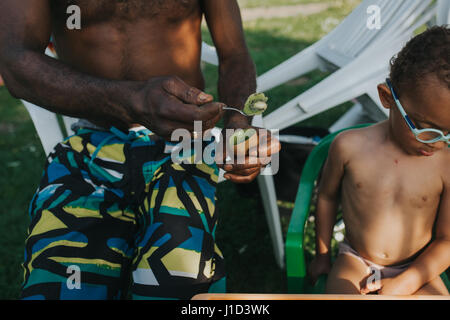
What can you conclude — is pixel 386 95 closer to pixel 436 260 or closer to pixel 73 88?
pixel 436 260

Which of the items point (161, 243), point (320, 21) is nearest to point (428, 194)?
point (161, 243)

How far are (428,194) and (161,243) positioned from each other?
1.00m

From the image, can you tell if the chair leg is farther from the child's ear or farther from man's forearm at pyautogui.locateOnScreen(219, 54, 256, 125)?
the child's ear

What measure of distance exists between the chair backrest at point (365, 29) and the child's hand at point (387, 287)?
1332 mm

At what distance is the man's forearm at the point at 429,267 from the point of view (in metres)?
1.45

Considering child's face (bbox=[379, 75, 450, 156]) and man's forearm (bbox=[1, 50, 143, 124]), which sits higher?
man's forearm (bbox=[1, 50, 143, 124])

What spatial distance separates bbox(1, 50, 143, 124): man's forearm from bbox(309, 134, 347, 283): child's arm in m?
0.83

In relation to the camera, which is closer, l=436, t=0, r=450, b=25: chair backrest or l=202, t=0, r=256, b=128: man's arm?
l=202, t=0, r=256, b=128: man's arm

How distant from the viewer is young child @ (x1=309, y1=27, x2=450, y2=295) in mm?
1382

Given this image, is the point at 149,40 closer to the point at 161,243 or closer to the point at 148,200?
the point at 148,200

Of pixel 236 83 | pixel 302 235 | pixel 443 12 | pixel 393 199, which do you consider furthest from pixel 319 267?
pixel 443 12

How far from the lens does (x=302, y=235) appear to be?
152cm

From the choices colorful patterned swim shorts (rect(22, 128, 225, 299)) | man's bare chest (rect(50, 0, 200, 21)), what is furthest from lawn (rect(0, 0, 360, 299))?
man's bare chest (rect(50, 0, 200, 21))

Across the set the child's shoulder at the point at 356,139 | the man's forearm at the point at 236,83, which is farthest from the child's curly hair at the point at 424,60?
the man's forearm at the point at 236,83
